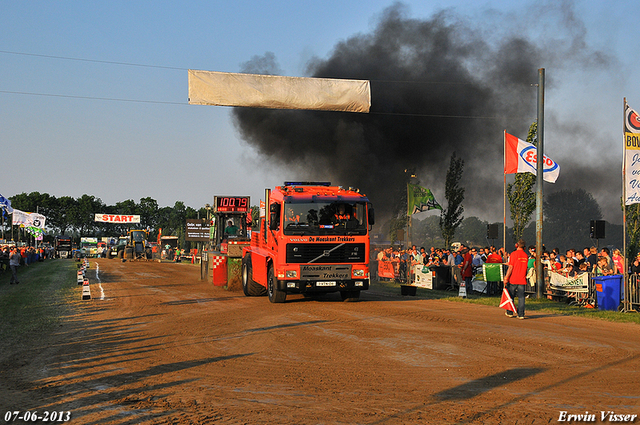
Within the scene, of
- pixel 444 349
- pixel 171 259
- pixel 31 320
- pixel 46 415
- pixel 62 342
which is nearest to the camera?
pixel 46 415

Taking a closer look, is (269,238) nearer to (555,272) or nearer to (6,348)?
(6,348)

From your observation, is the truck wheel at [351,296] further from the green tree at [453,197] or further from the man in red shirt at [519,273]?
the green tree at [453,197]

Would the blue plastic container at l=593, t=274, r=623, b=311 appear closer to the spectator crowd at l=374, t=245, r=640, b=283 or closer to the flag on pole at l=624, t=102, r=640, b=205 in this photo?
the spectator crowd at l=374, t=245, r=640, b=283

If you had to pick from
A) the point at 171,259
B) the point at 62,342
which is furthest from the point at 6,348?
the point at 171,259

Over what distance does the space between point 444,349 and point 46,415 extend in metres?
6.26

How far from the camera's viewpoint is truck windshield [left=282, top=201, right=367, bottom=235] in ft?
51.8

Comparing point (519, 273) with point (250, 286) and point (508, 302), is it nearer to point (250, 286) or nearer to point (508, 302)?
point (508, 302)

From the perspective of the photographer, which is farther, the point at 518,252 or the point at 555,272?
the point at 555,272

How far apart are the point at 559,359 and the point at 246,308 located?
913 cm

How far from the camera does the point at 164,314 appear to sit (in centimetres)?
1455

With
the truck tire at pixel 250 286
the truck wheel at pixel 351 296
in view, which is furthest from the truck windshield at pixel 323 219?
the truck tire at pixel 250 286

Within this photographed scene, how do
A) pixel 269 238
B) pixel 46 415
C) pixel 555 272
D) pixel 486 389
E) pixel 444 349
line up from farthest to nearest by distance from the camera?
1. pixel 555 272
2. pixel 269 238
3. pixel 444 349
4. pixel 486 389
5. pixel 46 415

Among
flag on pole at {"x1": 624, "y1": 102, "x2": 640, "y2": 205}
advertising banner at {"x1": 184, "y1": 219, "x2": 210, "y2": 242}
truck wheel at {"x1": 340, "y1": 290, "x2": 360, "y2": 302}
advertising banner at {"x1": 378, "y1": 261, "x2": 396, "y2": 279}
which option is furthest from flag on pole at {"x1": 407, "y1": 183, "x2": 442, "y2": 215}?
advertising banner at {"x1": 184, "y1": 219, "x2": 210, "y2": 242}

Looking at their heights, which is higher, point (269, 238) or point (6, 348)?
point (269, 238)
